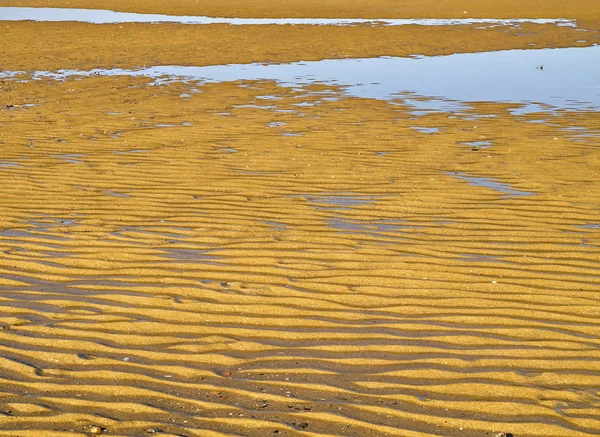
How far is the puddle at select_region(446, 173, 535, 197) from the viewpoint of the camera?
7359 millimetres

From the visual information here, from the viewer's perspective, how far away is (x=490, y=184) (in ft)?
25.1

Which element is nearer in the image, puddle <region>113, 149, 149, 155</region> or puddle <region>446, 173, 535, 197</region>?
puddle <region>446, 173, 535, 197</region>

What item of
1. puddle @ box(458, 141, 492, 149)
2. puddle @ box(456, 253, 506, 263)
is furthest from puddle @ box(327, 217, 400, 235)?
puddle @ box(458, 141, 492, 149)

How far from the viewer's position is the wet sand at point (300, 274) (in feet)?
12.6

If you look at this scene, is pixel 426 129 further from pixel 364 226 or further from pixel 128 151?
pixel 364 226

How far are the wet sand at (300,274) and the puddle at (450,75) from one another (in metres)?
1.75

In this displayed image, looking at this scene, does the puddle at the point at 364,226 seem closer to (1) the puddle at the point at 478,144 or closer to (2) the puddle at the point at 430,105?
(1) the puddle at the point at 478,144

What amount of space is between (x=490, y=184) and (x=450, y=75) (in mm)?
8649

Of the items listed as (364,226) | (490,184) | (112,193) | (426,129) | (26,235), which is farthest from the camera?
(426,129)

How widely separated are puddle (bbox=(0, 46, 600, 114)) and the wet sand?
175 centimetres

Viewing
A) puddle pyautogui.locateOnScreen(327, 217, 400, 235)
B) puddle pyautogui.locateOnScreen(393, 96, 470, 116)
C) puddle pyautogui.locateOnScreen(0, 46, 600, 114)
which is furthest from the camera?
puddle pyautogui.locateOnScreen(0, 46, 600, 114)

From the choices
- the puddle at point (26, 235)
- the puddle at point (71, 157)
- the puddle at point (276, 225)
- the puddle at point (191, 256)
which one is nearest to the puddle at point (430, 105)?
the puddle at point (71, 157)

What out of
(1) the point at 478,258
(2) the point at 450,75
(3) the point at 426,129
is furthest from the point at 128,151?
(2) the point at 450,75

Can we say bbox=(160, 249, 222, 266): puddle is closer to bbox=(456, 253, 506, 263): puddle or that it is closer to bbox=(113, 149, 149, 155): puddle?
bbox=(456, 253, 506, 263): puddle
